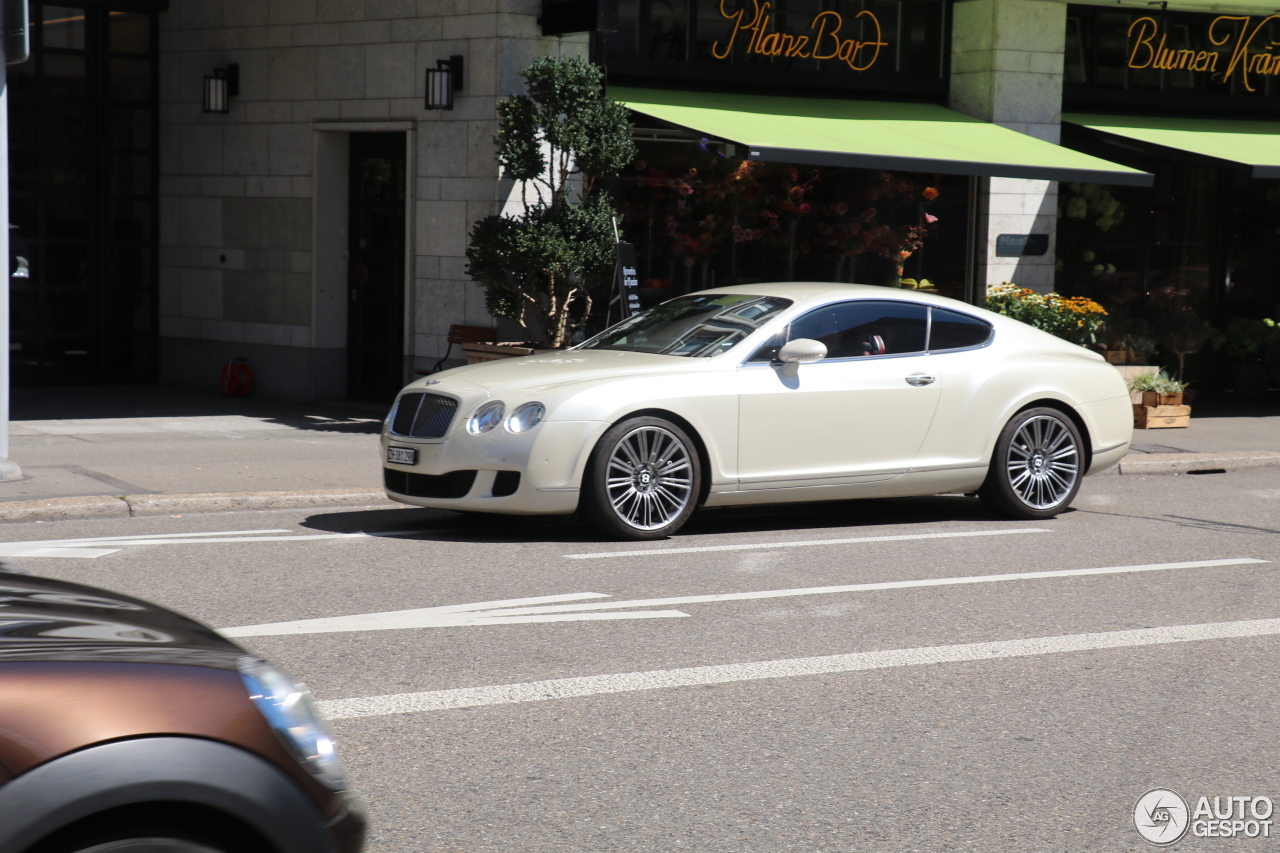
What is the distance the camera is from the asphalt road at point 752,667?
4348 mm

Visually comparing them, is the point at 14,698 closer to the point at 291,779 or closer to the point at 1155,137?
the point at 291,779

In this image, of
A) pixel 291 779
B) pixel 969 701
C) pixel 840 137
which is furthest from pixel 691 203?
pixel 291 779

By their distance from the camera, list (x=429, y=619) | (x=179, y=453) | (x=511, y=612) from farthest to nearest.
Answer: (x=179, y=453) → (x=511, y=612) → (x=429, y=619)

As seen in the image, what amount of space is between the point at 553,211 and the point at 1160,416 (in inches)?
266

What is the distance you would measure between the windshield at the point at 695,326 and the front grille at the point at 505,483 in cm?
146

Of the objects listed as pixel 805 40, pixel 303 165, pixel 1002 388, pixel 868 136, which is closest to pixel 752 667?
pixel 1002 388

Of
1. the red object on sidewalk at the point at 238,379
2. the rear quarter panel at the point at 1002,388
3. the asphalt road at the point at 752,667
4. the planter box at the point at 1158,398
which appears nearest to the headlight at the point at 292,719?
the asphalt road at the point at 752,667

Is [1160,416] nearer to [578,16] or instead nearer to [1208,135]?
[1208,135]

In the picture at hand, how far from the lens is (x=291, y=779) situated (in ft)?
8.84

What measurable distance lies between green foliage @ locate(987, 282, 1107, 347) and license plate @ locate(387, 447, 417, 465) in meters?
9.31

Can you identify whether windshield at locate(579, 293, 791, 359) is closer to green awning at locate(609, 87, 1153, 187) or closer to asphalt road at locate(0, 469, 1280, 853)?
asphalt road at locate(0, 469, 1280, 853)

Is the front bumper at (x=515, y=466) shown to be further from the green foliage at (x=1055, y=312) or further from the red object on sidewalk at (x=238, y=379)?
the green foliage at (x=1055, y=312)

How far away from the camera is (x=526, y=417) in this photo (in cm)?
860

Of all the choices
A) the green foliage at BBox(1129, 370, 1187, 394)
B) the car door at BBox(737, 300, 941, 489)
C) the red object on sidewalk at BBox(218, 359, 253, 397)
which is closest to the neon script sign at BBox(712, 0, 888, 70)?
the green foliage at BBox(1129, 370, 1187, 394)
